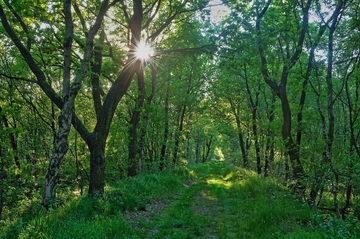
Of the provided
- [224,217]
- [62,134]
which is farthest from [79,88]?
[224,217]

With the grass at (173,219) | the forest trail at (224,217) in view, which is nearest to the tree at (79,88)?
the grass at (173,219)

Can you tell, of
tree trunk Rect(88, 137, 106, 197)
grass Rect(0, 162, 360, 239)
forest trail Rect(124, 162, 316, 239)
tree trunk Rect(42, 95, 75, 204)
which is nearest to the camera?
grass Rect(0, 162, 360, 239)

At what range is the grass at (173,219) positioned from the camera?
5596 mm

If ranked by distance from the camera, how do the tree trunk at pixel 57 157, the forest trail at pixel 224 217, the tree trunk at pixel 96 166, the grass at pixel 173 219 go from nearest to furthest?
the grass at pixel 173 219, the forest trail at pixel 224 217, the tree trunk at pixel 57 157, the tree trunk at pixel 96 166

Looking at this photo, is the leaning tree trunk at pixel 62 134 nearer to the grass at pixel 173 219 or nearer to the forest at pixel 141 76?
the forest at pixel 141 76

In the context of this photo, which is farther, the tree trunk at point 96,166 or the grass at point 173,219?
the tree trunk at point 96,166

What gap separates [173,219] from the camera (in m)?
8.19

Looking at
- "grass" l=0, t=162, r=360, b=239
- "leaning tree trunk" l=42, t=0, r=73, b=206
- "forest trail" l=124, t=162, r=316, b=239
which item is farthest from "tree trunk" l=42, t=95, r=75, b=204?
"forest trail" l=124, t=162, r=316, b=239

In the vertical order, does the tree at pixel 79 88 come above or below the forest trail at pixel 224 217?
above

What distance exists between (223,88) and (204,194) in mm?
14443

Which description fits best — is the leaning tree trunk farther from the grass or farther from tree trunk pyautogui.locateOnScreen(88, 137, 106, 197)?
tree trunk pyautogui.locateOnScreen(88, 137, 106, 197)

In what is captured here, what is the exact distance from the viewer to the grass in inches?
220

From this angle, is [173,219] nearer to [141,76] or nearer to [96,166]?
[96,166]

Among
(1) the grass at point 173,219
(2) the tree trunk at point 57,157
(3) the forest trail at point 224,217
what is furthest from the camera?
(2) the tree trunk at point 57,157
